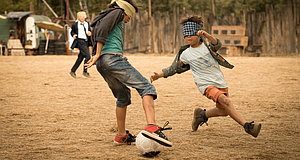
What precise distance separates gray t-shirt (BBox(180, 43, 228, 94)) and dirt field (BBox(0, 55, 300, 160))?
0.63m

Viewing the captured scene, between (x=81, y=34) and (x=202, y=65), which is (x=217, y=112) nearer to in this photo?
(x=202, y=65)

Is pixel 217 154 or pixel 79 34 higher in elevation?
pixel 79 34

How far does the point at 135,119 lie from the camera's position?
24.9 feet

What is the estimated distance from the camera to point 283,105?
883cm

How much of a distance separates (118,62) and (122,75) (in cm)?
14

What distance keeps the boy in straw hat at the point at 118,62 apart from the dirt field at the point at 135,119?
1.58 feet

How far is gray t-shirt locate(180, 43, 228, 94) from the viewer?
605cm

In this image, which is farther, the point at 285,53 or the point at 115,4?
the point at 285,53

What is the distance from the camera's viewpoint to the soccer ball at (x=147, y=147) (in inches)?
201

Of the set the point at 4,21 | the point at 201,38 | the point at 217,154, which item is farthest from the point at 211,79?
the point at 4,21

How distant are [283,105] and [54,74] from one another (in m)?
8.38

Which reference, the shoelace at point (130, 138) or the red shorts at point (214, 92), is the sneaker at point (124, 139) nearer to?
the shoelace at point (130, 138)

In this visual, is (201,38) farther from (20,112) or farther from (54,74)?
(54,74)

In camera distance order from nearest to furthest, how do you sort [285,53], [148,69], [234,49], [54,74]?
1. [54,74]
2. [148,69]
3. [285,53]
4. [234,49]
